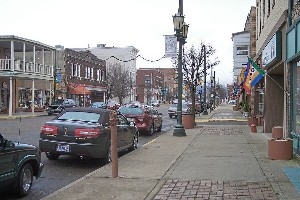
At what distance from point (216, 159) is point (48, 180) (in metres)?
4.47

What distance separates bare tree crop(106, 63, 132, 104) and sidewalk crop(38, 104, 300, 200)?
185 feet

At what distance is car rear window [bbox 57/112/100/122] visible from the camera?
11.4m

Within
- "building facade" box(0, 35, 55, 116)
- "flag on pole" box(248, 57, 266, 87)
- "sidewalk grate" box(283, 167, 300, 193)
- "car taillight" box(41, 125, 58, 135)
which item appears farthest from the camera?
"building facade" box(0, 35, 55, 116)

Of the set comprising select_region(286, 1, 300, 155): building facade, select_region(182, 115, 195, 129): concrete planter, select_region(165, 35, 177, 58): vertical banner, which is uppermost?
select_region(165, 35, 177, 58): vertical banner

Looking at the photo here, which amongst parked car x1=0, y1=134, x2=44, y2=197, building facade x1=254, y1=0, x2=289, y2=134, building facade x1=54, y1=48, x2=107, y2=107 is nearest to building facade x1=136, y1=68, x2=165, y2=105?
building facade x1=54, y1=48, x2=107, y2=107

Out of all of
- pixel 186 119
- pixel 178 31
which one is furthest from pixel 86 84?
pixel 178 31

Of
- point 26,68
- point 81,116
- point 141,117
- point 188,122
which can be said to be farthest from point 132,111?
point 26,68

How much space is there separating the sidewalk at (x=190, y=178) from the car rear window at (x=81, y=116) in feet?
4.46

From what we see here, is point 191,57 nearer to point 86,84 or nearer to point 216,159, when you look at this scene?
point 216,159

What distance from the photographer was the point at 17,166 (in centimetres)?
722

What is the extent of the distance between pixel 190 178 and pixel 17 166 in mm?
3443

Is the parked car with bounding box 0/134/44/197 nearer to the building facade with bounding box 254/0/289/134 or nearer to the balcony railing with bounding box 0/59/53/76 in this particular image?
the building facade with bounding box 254/0/289/134

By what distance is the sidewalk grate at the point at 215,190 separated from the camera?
7094 mm

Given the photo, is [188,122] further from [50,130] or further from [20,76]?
[20,76]
